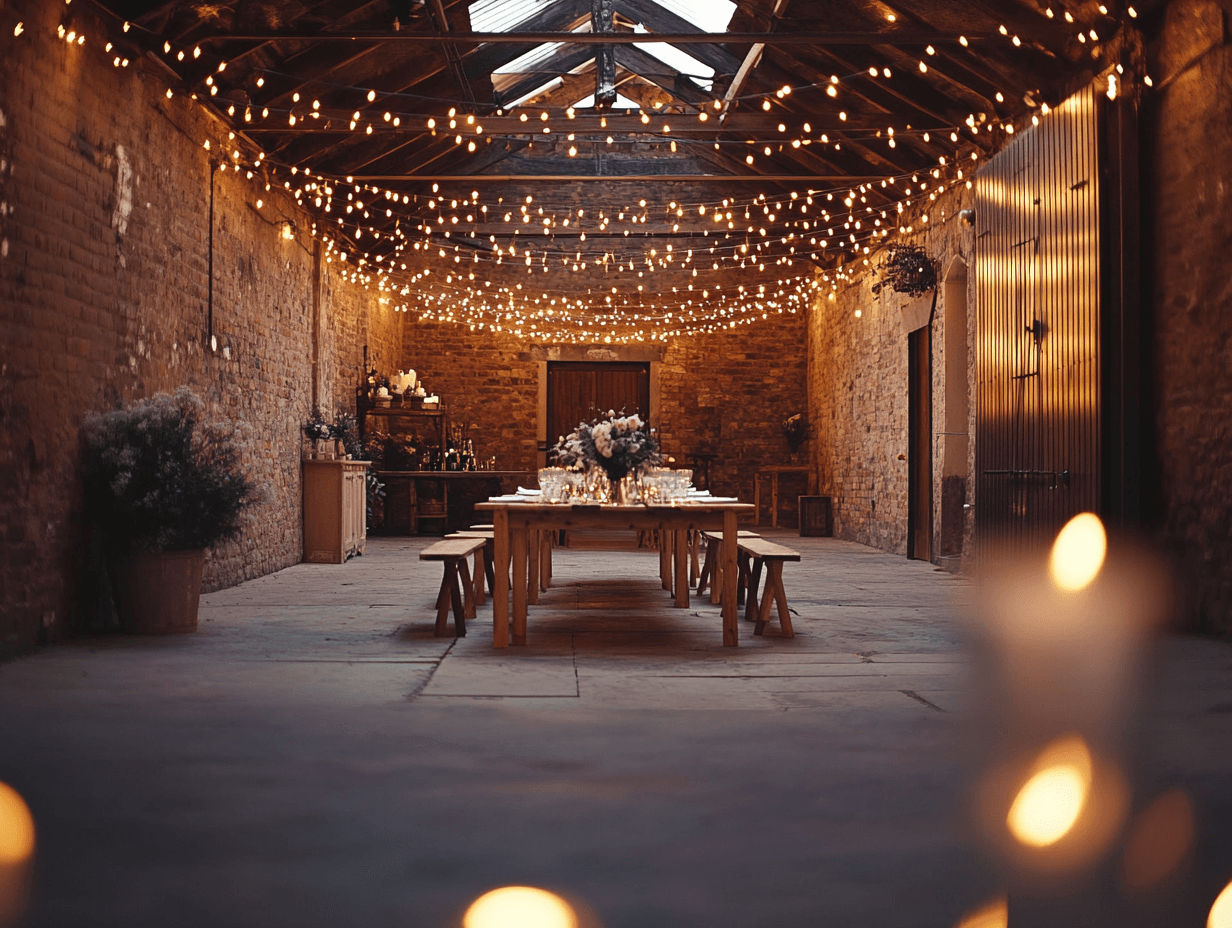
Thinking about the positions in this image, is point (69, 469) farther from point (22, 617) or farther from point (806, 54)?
point (806, 54)

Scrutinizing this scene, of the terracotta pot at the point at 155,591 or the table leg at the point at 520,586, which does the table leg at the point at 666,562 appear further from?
the terracotta pot at the point at 155,591

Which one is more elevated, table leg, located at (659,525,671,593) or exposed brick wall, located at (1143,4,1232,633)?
exposed brick wall, located at (1143,4,1232,633)

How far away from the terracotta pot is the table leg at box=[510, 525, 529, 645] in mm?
1698

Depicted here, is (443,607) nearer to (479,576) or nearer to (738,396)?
(479,576)

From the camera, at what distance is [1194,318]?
5430 mm

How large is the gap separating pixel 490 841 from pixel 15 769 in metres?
1.43

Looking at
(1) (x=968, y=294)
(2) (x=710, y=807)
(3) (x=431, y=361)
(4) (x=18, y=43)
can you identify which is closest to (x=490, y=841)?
(2) (x=710, y=807)

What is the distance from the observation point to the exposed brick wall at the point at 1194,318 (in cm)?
516

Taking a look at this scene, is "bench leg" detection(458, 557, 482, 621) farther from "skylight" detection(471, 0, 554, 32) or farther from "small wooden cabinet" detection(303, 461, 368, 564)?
"skylight" detection(471, 0, 554, 32)

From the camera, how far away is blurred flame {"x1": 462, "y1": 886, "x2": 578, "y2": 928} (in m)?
1.96

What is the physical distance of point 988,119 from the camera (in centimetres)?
773

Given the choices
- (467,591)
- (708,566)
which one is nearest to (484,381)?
(708,566)

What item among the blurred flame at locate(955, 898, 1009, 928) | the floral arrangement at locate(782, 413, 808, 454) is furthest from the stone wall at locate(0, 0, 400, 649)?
the floral arrangement at locate(782, 413, 808, 454)

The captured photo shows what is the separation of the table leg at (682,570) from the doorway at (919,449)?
3938 millimetres
